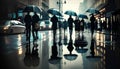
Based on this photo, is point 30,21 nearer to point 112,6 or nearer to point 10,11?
point 10,11

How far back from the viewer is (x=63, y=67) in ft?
38.6

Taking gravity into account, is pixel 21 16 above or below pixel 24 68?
above

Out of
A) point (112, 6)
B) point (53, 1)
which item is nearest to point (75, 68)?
point (112, 6)

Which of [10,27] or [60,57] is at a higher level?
[10,27]

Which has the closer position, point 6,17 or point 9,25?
point 9,25

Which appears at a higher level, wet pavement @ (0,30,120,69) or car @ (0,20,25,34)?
car @ (0,20,25,34)

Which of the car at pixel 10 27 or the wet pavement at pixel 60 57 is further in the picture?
the car at pixel 10 27

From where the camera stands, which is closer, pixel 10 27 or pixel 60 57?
pixel 60 57

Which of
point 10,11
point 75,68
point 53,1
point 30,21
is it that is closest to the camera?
point 75,68

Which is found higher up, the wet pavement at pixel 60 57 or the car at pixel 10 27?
the car at pixel 10 27

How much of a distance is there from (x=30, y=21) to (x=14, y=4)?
3127 cm

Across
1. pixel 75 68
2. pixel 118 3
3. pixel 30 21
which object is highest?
pixel 118 3

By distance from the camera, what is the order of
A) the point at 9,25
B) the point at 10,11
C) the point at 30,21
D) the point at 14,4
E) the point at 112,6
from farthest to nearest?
the point at 112,6
the point at 14,4
the point at 10,11
the point at 9,25
the point at 30,21

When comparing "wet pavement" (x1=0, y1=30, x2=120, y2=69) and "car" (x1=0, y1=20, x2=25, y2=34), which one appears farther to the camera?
"car" (x1=0, y1=20, x2=25, y2=34)
